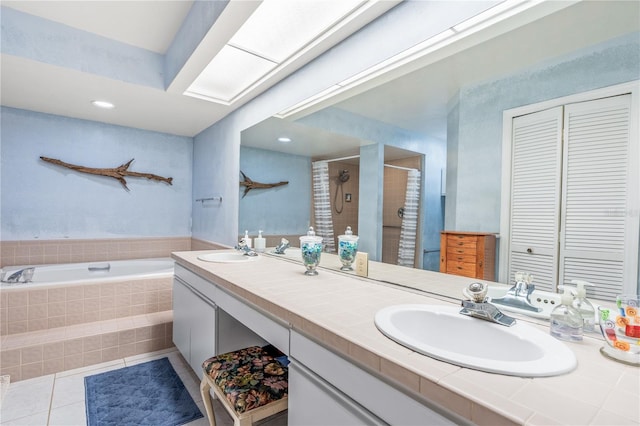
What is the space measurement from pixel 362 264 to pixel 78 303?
2.37 m

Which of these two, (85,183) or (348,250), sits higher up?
(85,183)

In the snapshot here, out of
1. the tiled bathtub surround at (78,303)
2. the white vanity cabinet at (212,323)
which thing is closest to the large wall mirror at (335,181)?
the white vanity cabinet at (212,323)

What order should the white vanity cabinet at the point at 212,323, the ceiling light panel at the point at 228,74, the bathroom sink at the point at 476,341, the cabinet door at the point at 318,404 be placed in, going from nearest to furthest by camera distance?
the bathroom sink at the point at 476,341 → the cabinet door at the point at 318,404 → the white vanity cabinet at the point at 212,323 → the ceiling light panel at the point at 228,74

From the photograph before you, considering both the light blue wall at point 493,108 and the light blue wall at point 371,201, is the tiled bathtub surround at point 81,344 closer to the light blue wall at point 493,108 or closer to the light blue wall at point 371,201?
the light blue wall at point 371,201

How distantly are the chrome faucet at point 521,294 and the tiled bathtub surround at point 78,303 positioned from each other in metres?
2.73

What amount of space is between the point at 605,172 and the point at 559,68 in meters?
0.34

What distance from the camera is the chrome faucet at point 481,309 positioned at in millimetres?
911

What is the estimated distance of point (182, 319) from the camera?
2.18m

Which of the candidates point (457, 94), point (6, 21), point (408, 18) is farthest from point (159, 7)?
point (457, 94)

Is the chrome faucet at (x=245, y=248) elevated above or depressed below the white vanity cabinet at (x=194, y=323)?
above

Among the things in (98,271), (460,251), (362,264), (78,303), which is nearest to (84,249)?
(98,271)

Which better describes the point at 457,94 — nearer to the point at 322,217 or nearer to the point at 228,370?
the point at 322,217

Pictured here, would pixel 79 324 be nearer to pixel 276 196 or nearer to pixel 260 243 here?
pixel 260 243

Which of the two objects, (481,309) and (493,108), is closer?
(481,309)
